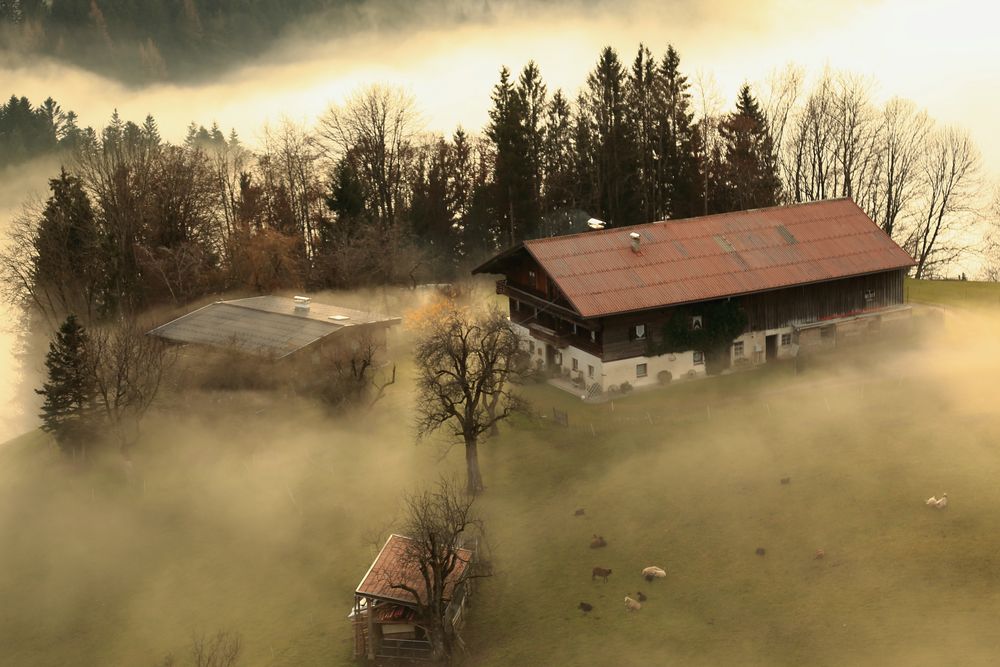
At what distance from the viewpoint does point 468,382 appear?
4975 centimetres

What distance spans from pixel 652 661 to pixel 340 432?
86.9ft

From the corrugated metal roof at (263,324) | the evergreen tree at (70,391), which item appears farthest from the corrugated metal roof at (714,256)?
the evergreen tree at (70,391)

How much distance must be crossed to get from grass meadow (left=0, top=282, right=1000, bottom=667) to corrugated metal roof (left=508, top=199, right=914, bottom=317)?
5197 millimetres

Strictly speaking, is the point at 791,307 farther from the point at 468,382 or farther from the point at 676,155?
the point at 676,155

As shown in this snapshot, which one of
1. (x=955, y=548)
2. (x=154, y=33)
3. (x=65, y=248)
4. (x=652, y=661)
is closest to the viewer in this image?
(x=652, y=661)

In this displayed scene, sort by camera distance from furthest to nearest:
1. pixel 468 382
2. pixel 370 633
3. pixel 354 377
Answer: pixel 354 377 → pixel 468 382 → pixel 370 633

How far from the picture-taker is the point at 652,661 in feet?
108

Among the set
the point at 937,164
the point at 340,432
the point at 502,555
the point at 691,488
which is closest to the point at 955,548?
the point at 691,488


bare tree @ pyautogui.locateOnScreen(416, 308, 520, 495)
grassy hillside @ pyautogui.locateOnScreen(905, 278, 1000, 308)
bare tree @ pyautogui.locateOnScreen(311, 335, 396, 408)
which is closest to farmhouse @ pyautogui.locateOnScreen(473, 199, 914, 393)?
bare tree @ pyautogui.locateOnScreen(416, 308, 520, 495)

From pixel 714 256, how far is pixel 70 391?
37491 millimetres

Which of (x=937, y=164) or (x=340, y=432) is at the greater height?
(x=937, y=164)

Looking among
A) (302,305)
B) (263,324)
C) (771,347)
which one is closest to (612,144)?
(771,347)

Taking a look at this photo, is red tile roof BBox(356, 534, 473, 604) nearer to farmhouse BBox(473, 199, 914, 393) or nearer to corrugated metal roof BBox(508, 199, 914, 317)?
farmhouse BBox(473, 199, 914, 393)

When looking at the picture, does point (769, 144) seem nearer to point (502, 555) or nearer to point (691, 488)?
point (691, 488)
